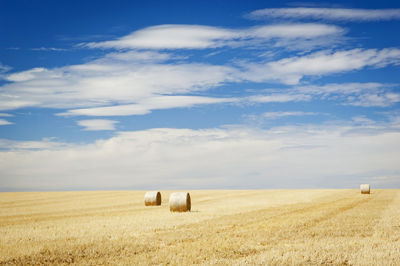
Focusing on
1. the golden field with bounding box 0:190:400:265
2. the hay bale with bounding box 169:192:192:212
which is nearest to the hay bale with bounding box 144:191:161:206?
the hay bale with bounding box 169:192:192:212

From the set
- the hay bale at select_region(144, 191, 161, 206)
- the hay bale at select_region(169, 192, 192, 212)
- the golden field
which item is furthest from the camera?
the hay bale at select_region(144, 191, 161, 206)

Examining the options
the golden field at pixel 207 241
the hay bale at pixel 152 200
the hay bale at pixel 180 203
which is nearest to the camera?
the golden field at pixel 207 241

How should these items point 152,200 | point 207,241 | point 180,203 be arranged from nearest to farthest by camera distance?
point 207,241 < point 180,203 < point 152,200

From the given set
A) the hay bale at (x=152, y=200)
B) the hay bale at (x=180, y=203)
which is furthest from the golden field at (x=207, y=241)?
the hay bale at (x=152, y=200)

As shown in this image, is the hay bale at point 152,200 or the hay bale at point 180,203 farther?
the hay bale at point 152,200

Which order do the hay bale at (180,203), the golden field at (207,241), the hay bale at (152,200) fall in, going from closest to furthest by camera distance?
the golden field at (207,241)
the hay bale at (180,203)
the hay bale at (152,200)

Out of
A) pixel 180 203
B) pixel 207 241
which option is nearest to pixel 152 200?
pixel 180 203

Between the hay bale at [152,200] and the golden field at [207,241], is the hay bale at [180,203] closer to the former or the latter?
the golden field at [207,241]

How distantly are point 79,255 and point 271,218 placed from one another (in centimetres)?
1073

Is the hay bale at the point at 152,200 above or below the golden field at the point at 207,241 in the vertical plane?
above

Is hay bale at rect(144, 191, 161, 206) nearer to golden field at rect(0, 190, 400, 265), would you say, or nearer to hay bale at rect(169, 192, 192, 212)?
hay bale at rect(169, 192, 192, 212)

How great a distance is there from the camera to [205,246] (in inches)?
485

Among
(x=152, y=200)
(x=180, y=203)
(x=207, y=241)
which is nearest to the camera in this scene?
(x=207, y=241)

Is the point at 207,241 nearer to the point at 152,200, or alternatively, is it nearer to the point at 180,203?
the point at 180,203
